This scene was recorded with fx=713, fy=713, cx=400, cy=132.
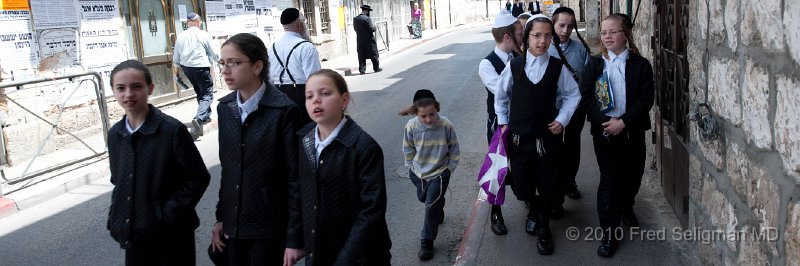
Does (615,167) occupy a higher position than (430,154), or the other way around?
(430,154)

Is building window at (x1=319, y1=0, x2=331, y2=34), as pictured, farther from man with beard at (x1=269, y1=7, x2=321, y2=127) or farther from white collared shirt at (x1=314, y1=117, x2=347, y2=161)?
white collared shirt at (x1=314, y1=117, x2=347, y2=161)

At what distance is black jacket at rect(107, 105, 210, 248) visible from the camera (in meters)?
3.18

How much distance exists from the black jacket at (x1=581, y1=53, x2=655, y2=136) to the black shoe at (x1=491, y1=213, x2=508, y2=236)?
0.93 metres

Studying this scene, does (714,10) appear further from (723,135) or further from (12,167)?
(12,167)

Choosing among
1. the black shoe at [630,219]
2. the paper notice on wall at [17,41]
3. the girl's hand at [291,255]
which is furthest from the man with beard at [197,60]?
the girl's hand at [291,255]

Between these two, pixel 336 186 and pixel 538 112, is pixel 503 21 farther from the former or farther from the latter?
pixel 336 186

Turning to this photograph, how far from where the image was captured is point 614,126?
4.34 metres

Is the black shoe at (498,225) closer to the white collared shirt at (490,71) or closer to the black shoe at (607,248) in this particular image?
the black shoe at (607,248)

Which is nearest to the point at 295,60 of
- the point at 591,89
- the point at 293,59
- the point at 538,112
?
the point at 293,59

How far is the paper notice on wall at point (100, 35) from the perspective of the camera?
35.4ft

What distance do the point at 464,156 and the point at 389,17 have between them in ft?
85.0

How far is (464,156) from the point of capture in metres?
7.74

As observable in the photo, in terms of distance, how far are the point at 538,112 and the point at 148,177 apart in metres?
2.35

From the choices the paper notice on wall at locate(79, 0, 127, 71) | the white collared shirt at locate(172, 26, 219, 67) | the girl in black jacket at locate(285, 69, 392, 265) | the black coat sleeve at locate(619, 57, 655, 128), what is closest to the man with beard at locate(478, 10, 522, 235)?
the black coat sleeve at locate(619, 57, 655, 128)
